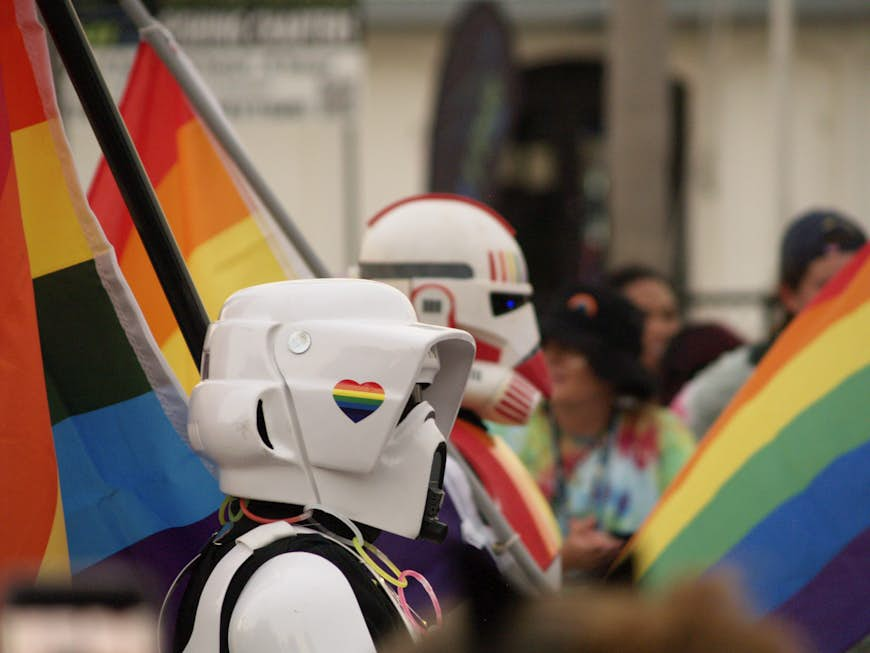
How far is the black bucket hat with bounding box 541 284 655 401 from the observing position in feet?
14.8

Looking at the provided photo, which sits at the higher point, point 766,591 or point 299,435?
point 299,435

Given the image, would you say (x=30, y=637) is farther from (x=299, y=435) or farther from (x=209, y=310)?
(x=209, y=310)

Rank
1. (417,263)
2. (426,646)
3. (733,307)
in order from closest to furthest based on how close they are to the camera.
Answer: (426,646), (417,263), (733,307)

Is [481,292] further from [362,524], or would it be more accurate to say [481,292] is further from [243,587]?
[243,587]

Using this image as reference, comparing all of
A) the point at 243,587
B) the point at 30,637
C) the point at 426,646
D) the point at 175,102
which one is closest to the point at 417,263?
the point at 175,102

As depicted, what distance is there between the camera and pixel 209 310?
3201mm

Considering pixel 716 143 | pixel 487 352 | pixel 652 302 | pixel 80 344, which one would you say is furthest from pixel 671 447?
pixel 716 143

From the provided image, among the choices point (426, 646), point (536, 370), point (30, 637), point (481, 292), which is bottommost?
point (536, 370)

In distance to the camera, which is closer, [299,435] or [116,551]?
[299,435]

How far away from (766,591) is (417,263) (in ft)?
3.56

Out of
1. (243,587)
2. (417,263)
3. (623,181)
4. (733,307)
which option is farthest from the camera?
(733,307)

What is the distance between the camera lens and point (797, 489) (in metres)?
3.64

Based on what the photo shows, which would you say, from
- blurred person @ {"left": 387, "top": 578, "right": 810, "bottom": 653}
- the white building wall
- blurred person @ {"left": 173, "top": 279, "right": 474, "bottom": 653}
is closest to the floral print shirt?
blurred person @ {"left": 173, "top": 279, "right": 474, "bottom": 653}

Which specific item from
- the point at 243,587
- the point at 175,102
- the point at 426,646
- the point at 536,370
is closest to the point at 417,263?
the point at 536,370
